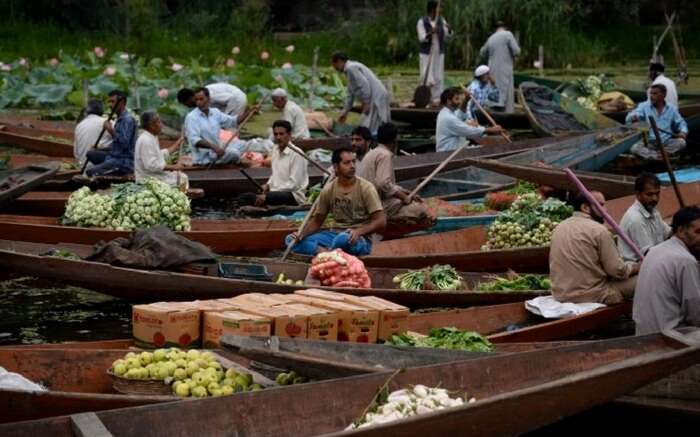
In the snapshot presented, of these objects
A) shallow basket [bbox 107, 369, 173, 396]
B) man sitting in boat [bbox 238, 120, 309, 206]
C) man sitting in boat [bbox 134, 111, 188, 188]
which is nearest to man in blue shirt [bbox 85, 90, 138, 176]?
man sitting in boat [bbox 134, 111, 188, 188]

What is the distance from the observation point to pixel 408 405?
555 cm

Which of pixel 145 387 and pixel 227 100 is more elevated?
pixel 227 100

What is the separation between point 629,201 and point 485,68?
6257mm

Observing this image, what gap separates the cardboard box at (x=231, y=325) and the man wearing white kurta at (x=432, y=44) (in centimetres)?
1208

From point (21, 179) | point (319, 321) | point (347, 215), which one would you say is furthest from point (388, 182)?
point (319, 321)

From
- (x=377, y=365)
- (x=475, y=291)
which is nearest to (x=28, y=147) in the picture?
(x=475, y=291)

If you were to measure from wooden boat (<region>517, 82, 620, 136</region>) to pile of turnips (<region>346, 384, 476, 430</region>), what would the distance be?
1111 cm

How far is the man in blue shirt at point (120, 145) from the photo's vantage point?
12.9 m

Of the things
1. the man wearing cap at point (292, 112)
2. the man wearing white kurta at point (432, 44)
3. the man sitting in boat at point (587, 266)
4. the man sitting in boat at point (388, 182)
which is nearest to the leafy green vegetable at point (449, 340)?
the man sitting in boat at point (587, 266)

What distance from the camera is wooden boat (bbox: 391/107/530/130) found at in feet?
57.4

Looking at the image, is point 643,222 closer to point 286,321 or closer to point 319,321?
point 319,321

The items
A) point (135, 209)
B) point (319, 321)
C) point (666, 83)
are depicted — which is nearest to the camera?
point (319, 321)

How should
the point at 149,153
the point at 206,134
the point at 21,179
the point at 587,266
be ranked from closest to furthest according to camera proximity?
the point at 587,266 → the point at 21,179 → the point at 149,153 → the point at 206,134

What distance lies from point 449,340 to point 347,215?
9.19 ft
